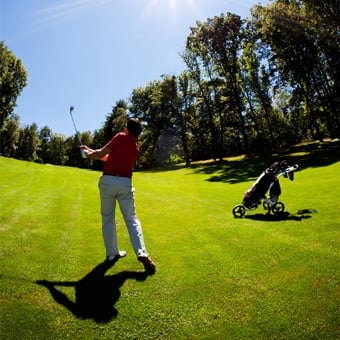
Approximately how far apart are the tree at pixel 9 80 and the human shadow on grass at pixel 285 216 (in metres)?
54.4

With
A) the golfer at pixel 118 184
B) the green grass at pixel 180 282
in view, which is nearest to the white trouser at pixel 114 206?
the golfer at pixel 118 184

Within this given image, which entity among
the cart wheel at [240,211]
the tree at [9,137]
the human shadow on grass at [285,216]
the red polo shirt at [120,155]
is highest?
the tree at [9,137]

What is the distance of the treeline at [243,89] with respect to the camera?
42.0 metres

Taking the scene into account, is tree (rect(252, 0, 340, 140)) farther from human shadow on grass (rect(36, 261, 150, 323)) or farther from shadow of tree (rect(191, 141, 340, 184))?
human shadow on grass (rect(36, 261, 150, 323))

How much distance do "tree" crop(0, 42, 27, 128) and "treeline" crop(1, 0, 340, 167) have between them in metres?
3.26

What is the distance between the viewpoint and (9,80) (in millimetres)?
60812

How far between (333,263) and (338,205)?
6.34m

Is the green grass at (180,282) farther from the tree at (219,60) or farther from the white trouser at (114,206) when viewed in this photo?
the tree at (219,60)

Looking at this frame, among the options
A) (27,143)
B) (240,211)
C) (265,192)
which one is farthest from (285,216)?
(27,143)

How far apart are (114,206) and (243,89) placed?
60005mm

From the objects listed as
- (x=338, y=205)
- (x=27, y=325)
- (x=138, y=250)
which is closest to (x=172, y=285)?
(x=138, y=250)

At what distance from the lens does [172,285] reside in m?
6.35

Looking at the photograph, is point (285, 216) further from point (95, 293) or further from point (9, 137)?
point (9, 137)

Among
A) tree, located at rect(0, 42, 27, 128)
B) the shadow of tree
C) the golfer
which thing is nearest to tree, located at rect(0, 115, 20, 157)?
tree, located at rect(0, 42, 27, 128)
